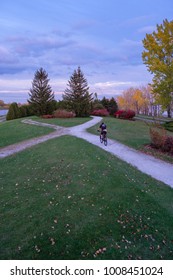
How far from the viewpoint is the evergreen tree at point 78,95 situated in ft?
107

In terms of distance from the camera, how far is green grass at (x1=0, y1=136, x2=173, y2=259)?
4.61 meters

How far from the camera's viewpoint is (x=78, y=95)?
3266 cm

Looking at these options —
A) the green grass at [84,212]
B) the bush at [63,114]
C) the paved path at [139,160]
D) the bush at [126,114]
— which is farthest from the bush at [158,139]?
the bush at [126,114]

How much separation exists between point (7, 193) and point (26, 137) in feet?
35.0

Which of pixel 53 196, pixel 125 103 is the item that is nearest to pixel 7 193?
pixel 53 196

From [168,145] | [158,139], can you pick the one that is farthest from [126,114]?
[168,145]

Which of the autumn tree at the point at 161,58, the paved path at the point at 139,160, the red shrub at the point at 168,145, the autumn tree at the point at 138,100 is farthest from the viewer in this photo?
the autumn tree at the point at 138,100

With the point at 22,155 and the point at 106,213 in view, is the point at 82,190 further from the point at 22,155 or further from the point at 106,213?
the point at 22,155

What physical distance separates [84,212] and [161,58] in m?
21.3

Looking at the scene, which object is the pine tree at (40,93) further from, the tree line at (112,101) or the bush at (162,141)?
the bush at (162,141)

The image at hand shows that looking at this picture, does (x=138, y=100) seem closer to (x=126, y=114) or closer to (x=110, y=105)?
(x=110, y=105)

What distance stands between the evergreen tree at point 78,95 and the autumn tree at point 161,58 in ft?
37.9

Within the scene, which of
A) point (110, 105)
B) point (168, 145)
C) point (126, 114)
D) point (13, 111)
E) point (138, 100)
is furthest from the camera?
point (138, 100)

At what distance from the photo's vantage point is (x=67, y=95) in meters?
33.0
